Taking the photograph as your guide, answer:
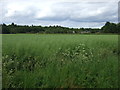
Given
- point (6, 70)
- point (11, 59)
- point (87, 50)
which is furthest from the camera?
point (87, 50)

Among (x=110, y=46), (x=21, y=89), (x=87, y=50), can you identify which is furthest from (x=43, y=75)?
(x=110, y=46)

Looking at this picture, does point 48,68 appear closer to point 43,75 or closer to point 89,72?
point 43,75

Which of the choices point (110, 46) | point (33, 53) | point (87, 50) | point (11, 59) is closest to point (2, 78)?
point (11, 59)

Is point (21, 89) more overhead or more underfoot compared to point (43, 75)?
more underfoot

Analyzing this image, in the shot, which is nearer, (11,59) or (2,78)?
(2,78)

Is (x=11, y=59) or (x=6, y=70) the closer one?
(x=6, y=70)

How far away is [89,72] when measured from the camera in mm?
4184

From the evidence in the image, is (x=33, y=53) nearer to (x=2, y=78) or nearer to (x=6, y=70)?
(x=6, y=70)

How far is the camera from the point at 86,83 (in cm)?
383

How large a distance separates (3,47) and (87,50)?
3.09 m

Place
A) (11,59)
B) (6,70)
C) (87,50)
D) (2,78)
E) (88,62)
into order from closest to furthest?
(2,78), (6,70), (11,59), (88,62), (87,50)

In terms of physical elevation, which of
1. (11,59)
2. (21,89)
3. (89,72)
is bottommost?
(21,89)

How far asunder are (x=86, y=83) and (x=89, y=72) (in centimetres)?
44

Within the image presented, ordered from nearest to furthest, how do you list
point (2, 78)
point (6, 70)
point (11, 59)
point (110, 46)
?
1. point (2, 78)
2. point (6, 70)
3. point (11, 59)
4. point (110, 46)
